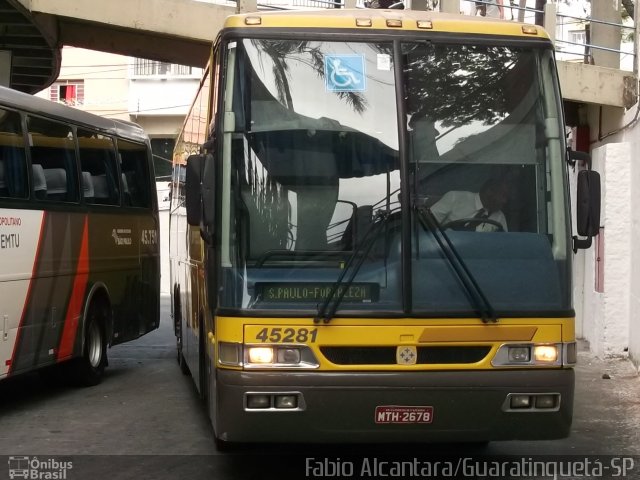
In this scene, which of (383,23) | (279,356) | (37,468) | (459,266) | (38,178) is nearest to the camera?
(279,356)

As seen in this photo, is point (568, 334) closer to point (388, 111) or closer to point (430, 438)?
point (430, 438)

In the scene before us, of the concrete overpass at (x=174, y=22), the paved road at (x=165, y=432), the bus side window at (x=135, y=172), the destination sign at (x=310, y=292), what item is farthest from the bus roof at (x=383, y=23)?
the concrete overpass at (x=174, y=22)

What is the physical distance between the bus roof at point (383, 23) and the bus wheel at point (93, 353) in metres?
6.32

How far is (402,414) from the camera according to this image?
6.34 metres

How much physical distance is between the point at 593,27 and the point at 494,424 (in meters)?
10.2

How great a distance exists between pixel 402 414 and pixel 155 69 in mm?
29605

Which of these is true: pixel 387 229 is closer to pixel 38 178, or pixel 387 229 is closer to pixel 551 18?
pixel 38 178

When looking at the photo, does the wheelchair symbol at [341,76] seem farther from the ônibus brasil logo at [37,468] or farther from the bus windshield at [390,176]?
the ônibus brasil logo at [37,468]

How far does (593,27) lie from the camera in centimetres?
1527

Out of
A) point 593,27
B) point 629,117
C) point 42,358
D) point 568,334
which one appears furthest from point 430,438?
point 593,27

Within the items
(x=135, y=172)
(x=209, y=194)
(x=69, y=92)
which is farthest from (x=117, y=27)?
(x=69, y=92)

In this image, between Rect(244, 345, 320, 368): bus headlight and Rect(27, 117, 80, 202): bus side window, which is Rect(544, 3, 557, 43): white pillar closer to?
Rect(27, 117, 80, 202): bus side window

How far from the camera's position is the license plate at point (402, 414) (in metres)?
6.32

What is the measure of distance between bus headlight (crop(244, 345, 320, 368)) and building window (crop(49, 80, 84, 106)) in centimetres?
3172
